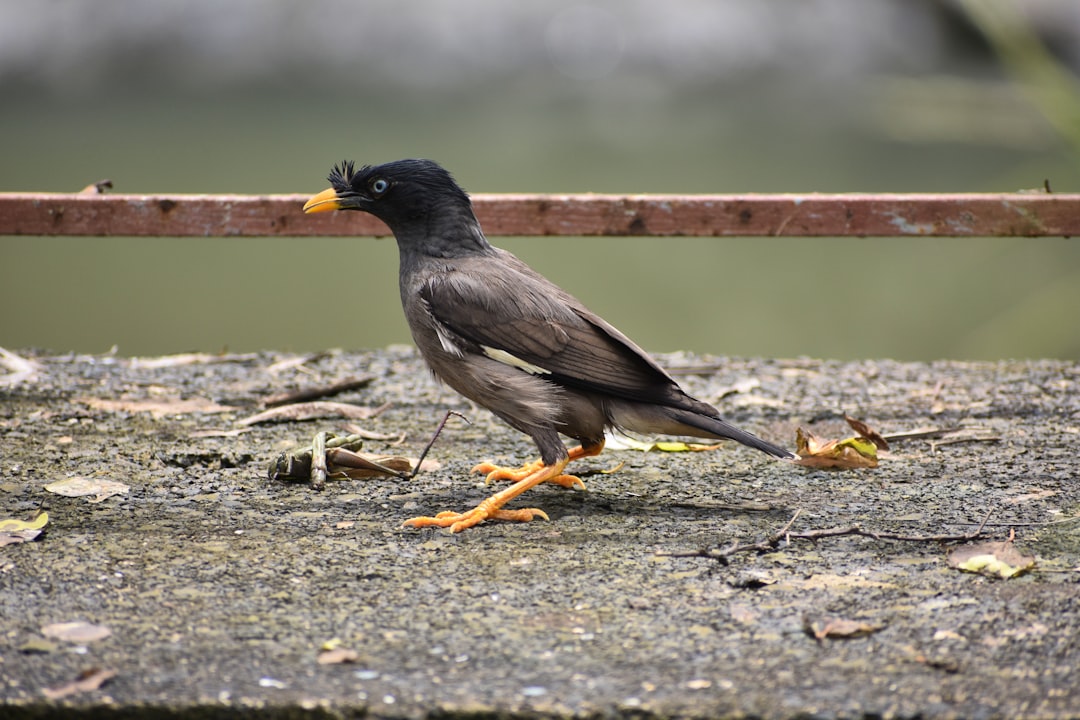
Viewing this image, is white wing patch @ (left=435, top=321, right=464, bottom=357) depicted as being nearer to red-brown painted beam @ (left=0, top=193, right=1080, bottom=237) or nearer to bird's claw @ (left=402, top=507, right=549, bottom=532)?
bird's claw @ (left=402, top=507, right=549, bottom=532)

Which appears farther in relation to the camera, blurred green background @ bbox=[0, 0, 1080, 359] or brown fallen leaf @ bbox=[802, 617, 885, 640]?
blurred green background @ bbox=[0, 0, 1080, 359]

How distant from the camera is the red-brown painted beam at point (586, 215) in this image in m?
4.43

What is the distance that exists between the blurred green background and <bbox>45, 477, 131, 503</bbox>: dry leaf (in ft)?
10.6

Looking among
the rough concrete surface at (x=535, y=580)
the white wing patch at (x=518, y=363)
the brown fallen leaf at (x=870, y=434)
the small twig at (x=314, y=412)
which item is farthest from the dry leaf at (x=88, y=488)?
the brown fallen leaf at (x=870, y=434)

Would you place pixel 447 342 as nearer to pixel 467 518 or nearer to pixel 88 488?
pixel 467 518

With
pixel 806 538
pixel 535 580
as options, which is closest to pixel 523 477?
pixel 535 580

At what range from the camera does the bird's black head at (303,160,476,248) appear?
12.3 feet

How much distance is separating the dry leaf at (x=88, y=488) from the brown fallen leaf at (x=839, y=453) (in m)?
2.05

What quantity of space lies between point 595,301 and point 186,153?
23.1ft

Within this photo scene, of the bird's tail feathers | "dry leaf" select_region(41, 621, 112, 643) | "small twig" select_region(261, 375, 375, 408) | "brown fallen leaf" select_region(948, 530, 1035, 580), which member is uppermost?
the bird's tail feathers

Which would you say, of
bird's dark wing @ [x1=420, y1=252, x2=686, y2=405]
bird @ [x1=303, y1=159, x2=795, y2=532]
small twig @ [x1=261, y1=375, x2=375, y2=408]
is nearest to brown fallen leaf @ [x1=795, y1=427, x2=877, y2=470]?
bird @ [x1=303, y1=159, x2=795, y2=532]

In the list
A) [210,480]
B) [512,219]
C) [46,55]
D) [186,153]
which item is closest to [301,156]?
[186,153]

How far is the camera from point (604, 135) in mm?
16172

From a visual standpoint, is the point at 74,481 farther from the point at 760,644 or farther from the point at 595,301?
the point at 595,301
